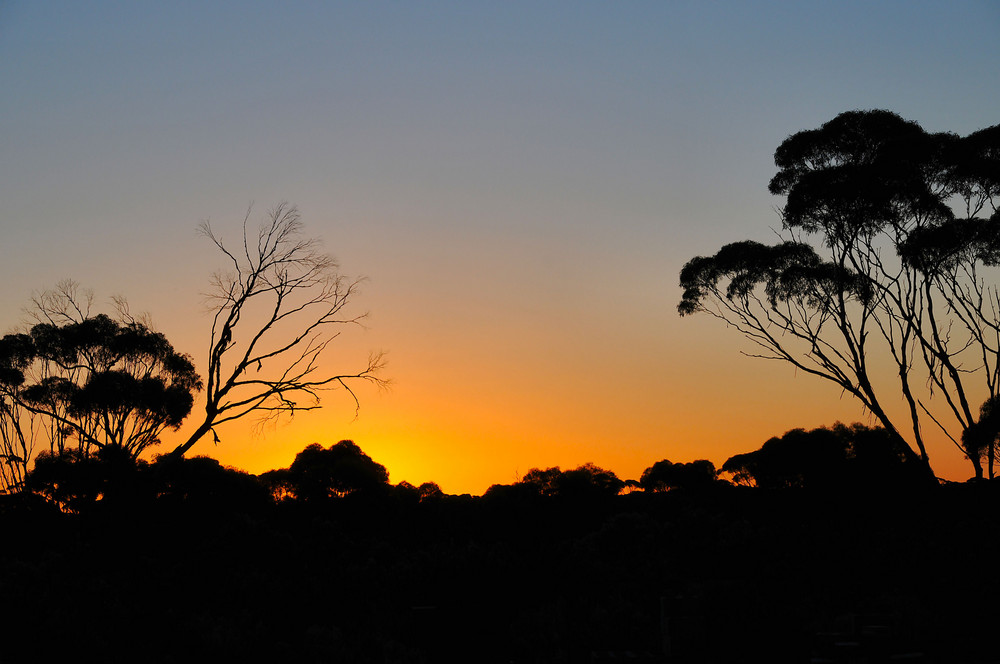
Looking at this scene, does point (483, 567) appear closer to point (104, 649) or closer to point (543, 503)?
point (104, 649)

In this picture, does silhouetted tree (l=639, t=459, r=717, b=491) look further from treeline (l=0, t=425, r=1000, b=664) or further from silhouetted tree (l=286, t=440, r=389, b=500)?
treeline (l=0, t=425, r=1000, b=664)

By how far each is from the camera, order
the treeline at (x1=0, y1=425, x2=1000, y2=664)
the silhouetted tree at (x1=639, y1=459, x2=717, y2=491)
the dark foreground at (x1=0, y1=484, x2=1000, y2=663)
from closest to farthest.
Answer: the dark foreground at (x1=0, y1=484, x2=1000, y2=663)
the treeline at (x1=0, y1=425, x2=1000, y2=664)
the silhouetted tree at (x1=639, y1=459, x2=717, y2=491)

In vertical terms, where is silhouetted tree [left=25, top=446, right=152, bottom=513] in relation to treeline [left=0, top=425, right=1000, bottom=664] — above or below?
above

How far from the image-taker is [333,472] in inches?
2110

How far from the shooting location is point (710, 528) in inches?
874

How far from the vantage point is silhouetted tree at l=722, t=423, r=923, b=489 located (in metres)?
33.8

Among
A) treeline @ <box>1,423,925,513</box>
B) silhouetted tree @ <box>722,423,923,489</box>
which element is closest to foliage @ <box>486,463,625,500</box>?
treeline @ <box>1,423,925,513</box>

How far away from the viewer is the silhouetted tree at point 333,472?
1951 inches

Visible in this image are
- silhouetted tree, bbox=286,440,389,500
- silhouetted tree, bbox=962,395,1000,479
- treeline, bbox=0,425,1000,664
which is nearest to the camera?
treeline, bbox=0,425,1000,664

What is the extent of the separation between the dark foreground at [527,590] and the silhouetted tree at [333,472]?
22.0 m

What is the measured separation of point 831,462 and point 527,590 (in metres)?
30.3

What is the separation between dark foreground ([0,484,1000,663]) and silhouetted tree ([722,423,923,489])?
6084 mm

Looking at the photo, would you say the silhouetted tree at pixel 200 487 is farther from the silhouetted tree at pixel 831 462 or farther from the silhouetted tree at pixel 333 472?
the silhouetted tree at pixel 831 462

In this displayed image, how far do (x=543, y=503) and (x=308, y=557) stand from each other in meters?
11.0
